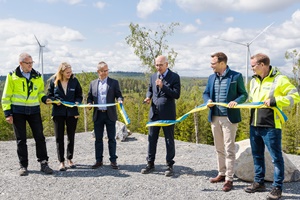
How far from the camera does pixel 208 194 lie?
5.47 m

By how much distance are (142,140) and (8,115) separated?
6.07 meters

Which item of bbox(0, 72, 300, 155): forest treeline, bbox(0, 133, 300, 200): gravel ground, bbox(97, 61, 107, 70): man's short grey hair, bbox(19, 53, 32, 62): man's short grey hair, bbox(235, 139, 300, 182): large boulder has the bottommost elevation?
bbox(0, 72, 300, 155): forest treeline

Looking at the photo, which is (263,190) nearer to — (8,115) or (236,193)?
(236,193)

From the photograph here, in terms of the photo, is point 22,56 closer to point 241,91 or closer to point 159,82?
point 159,82

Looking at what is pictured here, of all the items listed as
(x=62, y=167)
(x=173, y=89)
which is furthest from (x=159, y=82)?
(x=62, y=167)

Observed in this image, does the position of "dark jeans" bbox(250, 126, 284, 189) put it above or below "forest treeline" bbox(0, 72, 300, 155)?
above

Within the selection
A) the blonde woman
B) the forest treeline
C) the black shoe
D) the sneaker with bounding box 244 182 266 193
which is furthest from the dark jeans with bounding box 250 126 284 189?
the forest treeline

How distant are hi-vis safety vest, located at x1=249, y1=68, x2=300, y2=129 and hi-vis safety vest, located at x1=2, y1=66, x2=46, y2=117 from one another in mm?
4449

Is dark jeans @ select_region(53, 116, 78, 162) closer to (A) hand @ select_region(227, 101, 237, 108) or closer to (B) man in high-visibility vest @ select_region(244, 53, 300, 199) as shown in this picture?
(A) hand @ select_region(227, 101, 237, 108)

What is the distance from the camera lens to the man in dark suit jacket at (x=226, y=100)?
5598 mm

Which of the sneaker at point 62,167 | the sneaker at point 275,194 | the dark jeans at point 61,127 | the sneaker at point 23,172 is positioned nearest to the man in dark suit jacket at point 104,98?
the dark jeans at point 61,127

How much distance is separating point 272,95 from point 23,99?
485 cm

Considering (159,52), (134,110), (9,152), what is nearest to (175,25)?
(159,52)

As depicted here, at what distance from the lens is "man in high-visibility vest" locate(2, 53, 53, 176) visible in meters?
6.41
